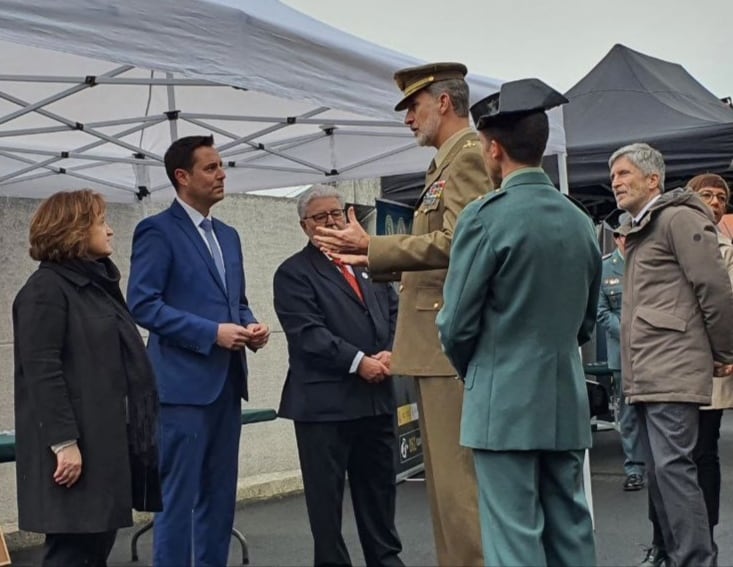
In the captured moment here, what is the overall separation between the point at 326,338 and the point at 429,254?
1280 millimetres

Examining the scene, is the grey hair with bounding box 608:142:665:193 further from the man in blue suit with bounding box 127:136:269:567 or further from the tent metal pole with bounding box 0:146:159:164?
the tent metal pole with bounding box 0:146:159:164

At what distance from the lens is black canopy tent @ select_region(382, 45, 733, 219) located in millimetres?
8602

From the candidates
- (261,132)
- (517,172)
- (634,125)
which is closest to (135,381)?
(517,172)

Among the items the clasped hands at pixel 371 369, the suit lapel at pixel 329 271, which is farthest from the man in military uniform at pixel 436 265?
the suit lapel at pixel 329 271

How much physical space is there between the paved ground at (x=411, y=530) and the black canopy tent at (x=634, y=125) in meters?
2.64

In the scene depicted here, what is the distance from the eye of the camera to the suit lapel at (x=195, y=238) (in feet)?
13.4

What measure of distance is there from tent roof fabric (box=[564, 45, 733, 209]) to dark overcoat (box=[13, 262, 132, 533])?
6.43 m

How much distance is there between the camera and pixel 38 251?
3.36 m

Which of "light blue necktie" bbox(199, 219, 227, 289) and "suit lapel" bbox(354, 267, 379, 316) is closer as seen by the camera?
"light blue necktie" bbox(199, 219, 227, 289)

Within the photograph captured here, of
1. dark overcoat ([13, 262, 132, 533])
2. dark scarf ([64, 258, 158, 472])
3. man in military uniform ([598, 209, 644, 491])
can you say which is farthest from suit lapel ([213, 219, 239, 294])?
man in military uniform ([598, 209, 644, 491])

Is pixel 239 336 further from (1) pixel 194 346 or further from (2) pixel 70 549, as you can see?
(2) pixel 70 549

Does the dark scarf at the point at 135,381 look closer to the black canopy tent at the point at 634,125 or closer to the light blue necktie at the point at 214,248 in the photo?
the light blue necktie at the point at 214,248

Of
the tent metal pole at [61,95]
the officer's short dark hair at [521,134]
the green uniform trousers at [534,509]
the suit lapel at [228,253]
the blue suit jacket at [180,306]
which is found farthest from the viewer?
the tent metal pole at [61,95]

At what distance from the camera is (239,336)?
398 cm
